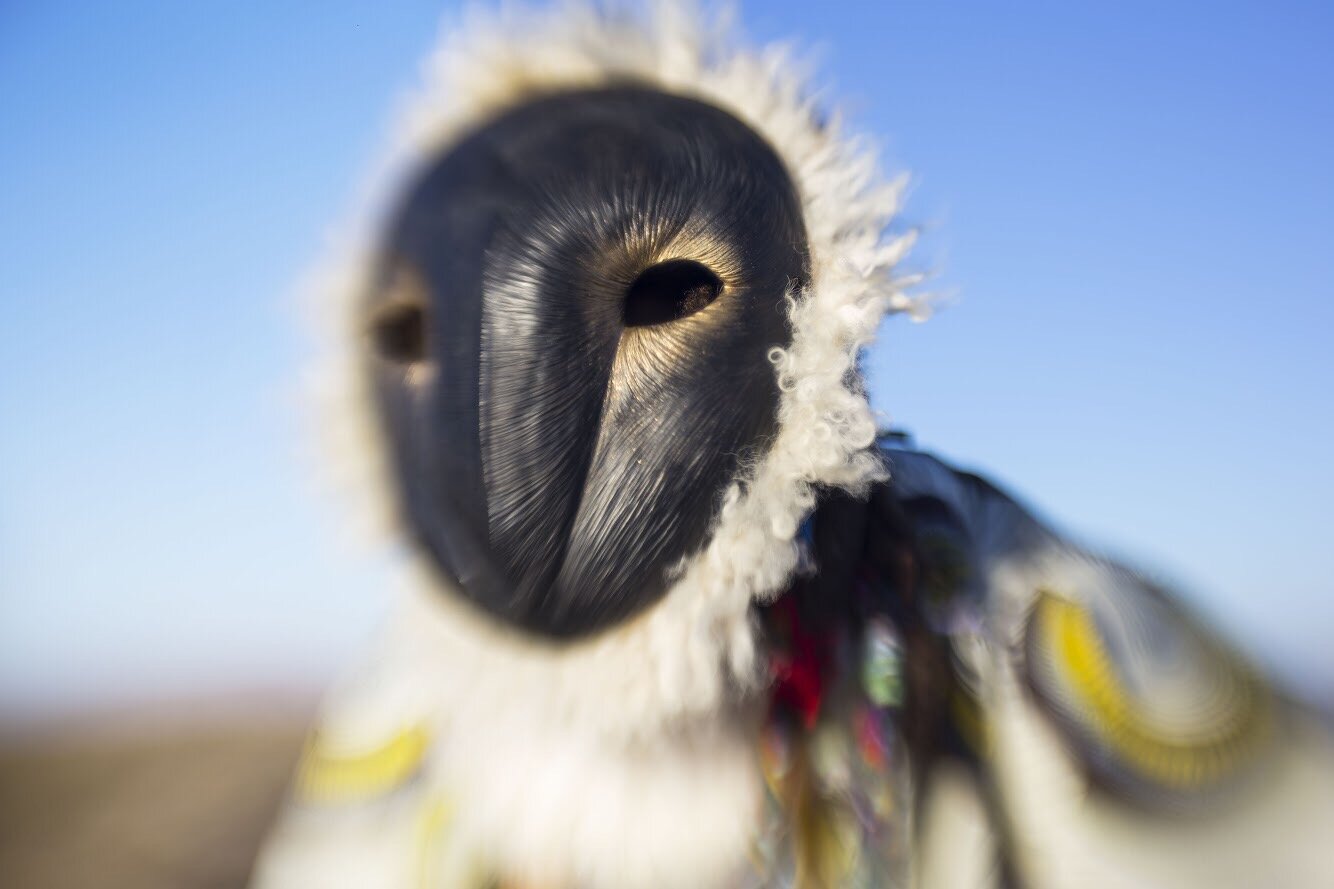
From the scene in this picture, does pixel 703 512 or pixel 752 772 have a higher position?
pixel 703 512

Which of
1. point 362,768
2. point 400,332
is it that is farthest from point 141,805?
point 400,332

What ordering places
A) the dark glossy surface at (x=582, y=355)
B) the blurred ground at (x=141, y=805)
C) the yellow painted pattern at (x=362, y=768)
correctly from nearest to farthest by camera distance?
the dark glossy surface at (x=582, y=355), the yellow painted pattern at (x=362, y=768), the blurred ground at (x=141, y=805)

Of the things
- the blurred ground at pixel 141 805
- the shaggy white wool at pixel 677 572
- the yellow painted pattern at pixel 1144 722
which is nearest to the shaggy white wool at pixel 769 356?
the shaggy white wool at pixel 677 572

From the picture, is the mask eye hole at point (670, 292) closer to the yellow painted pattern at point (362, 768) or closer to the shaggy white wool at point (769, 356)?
the shaggy white wool at point (769, 356)

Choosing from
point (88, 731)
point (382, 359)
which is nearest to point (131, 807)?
point (88, 731)

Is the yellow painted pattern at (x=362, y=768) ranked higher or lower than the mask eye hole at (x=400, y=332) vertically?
lower

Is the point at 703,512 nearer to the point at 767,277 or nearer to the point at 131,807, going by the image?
the point at 767,277

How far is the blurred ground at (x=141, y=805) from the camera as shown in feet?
16.1

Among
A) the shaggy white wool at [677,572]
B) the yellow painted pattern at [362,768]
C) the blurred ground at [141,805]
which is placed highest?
the shaggy white wool at [677,572]

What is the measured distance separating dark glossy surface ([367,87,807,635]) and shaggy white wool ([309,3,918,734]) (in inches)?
1.1

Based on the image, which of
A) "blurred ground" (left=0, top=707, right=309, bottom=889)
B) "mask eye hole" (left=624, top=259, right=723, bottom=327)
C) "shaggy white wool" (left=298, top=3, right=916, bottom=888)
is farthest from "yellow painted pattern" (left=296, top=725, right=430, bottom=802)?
"blurred ground" (left=0, top=707, right=309, bottom=889)

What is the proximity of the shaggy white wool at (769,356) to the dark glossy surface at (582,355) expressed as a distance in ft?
0.09

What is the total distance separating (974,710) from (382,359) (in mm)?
631

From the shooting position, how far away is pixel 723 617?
76 centimetres
